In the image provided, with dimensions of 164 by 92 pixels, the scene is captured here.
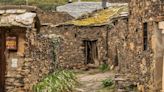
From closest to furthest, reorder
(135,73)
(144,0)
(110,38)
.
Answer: (144,0), (135,73), (110,38)

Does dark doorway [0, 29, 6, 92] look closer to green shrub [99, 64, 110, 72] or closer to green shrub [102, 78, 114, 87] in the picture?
green shrub [102, 78, 114, 87]

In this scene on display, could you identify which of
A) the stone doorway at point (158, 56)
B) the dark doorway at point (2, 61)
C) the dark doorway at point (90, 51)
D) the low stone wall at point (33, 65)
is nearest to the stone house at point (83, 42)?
the dark doorway at point (90, 51)

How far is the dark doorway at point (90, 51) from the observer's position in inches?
1155

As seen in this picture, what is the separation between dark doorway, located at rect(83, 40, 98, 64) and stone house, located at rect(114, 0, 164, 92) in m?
10.2

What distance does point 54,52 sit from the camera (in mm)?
19422

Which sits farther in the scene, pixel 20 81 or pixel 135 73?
pixel 135 73

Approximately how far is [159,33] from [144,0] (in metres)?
1.50

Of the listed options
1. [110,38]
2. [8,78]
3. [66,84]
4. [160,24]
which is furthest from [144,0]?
[110,38]

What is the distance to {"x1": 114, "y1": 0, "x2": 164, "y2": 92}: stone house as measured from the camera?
15.7m

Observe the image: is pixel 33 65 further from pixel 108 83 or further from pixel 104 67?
pixel 104 67

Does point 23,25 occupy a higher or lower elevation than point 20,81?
higher

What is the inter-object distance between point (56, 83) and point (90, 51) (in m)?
12.3

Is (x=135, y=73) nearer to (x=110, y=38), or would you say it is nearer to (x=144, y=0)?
(x=144, y=0)

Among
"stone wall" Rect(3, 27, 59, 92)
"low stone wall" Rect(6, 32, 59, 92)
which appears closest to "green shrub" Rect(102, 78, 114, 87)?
"low stone wall" Rect(6, 32, 59, 92)
